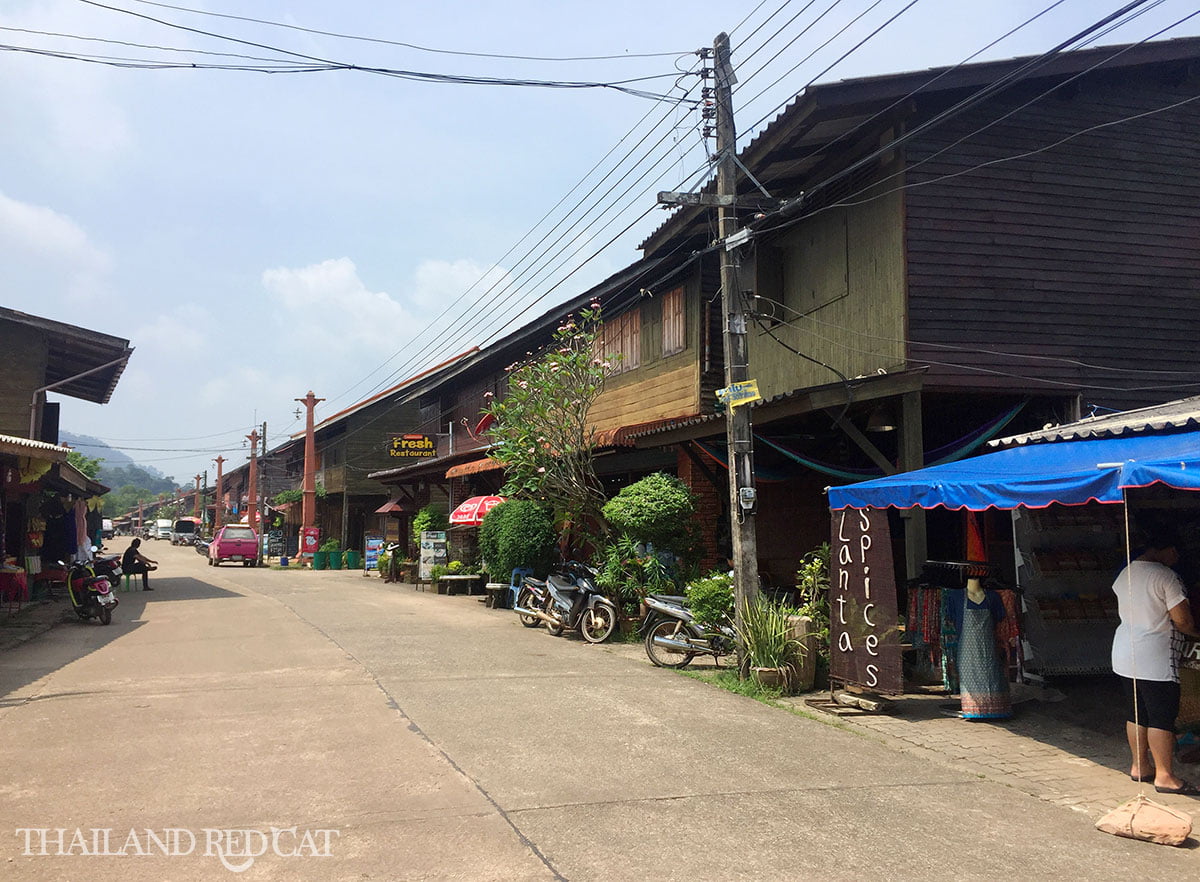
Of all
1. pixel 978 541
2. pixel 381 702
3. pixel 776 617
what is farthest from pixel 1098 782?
pixel 381 702

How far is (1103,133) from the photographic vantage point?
12.6 m

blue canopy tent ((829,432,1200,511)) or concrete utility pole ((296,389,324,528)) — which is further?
concrete utility pole ((296,389,324,528))

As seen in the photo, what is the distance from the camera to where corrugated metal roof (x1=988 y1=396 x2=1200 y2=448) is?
24.7 ft

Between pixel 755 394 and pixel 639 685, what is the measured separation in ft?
11.7

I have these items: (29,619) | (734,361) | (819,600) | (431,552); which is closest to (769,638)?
(819,600)

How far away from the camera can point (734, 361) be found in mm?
10945

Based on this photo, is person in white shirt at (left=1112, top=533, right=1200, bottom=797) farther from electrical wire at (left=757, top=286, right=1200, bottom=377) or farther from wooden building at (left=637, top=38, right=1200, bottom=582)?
electrical wire at (left=757, top=286, right=1200, bottom=377)

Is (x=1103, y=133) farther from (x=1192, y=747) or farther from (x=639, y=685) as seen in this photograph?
(x=639, y=685)

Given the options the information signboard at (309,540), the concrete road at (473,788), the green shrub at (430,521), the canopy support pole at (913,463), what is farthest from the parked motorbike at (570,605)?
the information signboard at (309,540)

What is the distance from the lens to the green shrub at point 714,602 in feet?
37.6

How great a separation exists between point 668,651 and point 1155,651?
6.65 metres

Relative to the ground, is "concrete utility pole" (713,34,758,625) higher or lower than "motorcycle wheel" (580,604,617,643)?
higher

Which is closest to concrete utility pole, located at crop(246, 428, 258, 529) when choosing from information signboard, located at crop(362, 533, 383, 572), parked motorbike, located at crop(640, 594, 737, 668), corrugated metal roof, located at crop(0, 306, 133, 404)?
information signboard, located at crop(362, 533, 383, 572)

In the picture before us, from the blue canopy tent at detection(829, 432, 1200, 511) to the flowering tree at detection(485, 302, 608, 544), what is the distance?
25.5 feet
